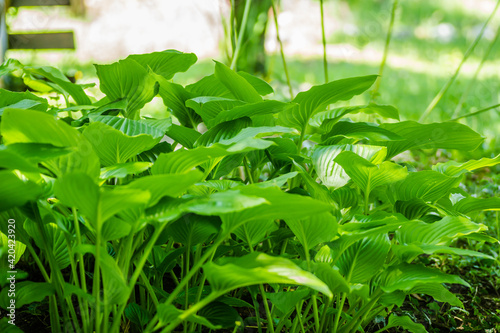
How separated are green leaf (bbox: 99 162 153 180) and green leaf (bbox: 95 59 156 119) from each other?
1.15 ft

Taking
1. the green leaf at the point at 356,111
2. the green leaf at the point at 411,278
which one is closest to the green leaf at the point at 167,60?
the green leaf at the point at 356,111

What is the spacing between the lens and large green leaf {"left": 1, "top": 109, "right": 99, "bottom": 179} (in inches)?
29.7

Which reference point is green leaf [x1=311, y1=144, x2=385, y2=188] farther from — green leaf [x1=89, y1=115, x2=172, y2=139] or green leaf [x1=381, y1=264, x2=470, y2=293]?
green leaf [x1=89, y1=115, x2=172, y2=139]

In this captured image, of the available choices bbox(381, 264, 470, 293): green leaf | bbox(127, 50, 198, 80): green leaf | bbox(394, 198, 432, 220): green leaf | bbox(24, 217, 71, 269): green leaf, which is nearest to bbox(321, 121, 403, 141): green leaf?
bbox(394, 198, 432, 220): green leaf

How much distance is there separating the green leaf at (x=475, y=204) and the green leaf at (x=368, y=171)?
7.5 inches

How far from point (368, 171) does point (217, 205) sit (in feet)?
1.31

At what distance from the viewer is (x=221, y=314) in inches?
40.5

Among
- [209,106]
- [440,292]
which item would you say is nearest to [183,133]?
[209,106]

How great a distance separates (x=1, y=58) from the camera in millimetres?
2662

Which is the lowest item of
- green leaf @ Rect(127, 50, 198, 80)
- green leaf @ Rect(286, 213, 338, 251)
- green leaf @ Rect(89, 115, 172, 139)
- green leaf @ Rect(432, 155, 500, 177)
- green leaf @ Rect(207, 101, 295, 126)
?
green leaf @ Rect(286, 213, 338, 251)

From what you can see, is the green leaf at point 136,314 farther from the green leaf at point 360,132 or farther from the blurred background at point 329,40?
the blurred background at point 329,40

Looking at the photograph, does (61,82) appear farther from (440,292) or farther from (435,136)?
(440,292)

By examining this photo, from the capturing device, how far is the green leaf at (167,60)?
124 centimetres

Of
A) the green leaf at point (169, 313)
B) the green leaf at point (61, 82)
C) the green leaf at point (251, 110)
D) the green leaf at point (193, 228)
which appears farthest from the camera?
the green leaf at point (61, 82)
